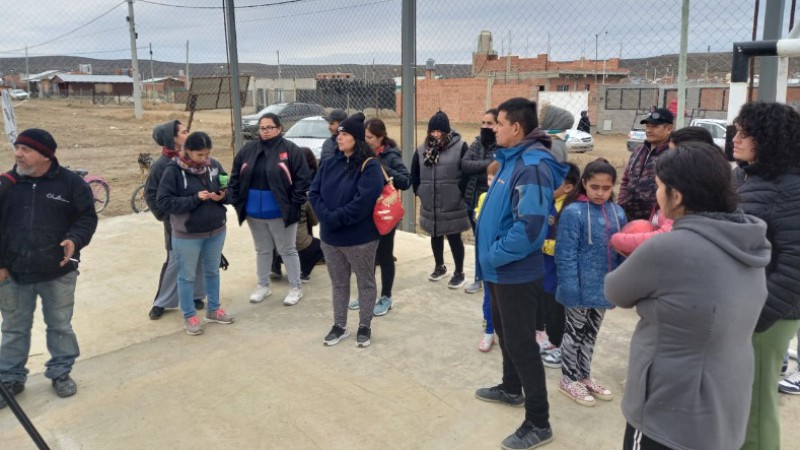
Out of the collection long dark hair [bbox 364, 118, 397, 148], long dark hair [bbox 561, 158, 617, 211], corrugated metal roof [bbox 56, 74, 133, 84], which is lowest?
long dark hair [bbox 561, 158, 617, 211]

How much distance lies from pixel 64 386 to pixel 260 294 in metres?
1.86

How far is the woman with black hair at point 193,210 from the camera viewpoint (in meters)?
4.23

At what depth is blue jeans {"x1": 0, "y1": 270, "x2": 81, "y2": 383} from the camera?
3432 millimetres

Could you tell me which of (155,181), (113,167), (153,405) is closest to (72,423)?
(153,405)

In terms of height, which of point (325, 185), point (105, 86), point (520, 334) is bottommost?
point (520, 334)

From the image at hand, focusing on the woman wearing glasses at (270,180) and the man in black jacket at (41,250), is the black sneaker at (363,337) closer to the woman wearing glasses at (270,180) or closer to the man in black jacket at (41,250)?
the woman wearing glasses at (270,180)

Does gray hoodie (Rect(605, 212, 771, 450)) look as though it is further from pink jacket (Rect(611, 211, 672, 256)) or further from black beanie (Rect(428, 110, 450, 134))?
black beanie (Rect(428, 110, 450, 134))

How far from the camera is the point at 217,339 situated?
435cm

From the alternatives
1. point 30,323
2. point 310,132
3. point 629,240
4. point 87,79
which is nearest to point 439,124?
point 629,240

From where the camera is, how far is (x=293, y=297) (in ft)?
16.7

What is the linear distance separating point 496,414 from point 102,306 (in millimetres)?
3620

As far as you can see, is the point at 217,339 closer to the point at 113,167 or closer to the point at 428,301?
the point at 428,301

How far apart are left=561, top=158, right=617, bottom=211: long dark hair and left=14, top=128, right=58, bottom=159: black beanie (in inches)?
115

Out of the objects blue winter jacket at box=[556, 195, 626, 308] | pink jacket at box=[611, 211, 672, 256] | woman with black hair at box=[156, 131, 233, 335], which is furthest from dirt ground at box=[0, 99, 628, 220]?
pink jacket at box=[611, 211, 672, 256]
